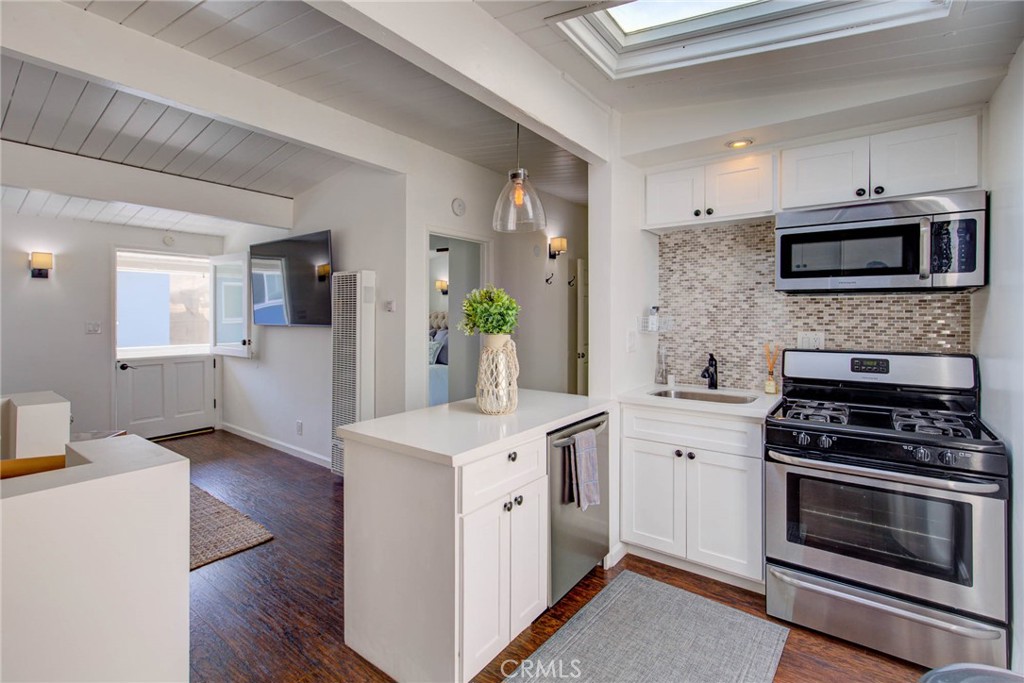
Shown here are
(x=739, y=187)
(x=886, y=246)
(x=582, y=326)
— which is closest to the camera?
(x=886, y=246)

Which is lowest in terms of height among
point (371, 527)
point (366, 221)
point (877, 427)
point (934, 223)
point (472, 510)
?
point (371, 527)

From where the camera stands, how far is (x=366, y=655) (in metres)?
1.93

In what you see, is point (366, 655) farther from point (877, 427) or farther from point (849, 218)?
point (849, 218)

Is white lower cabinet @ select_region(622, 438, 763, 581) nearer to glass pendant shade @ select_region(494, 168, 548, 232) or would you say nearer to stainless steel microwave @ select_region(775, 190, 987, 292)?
stainless steel microwave @ select_region(775, 190, 987, 292)

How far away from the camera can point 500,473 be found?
1845mm

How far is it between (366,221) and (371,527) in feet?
8.57

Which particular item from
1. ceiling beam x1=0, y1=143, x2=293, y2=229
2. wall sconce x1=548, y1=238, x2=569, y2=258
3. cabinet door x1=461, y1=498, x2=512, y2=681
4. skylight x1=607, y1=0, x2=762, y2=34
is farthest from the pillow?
skylight x1=607, y1=0, x2=762, y2=34

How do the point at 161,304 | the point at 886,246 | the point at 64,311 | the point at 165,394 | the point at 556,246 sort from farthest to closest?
the point at 161,304 < the point at 165,394 < the point at 64,311 < the point at 556,246 < the point at 886,246

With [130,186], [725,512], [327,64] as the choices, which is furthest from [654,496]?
[130,186]

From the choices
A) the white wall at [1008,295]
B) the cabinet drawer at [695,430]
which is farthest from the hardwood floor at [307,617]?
the cabinet drawer at [695,430]

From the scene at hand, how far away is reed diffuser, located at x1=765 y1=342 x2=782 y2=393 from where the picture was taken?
278 centimetres

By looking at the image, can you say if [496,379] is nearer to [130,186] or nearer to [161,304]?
[130,186]

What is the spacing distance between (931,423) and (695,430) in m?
0.97

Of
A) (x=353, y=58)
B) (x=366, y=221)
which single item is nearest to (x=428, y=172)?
(x=366, y=221)
